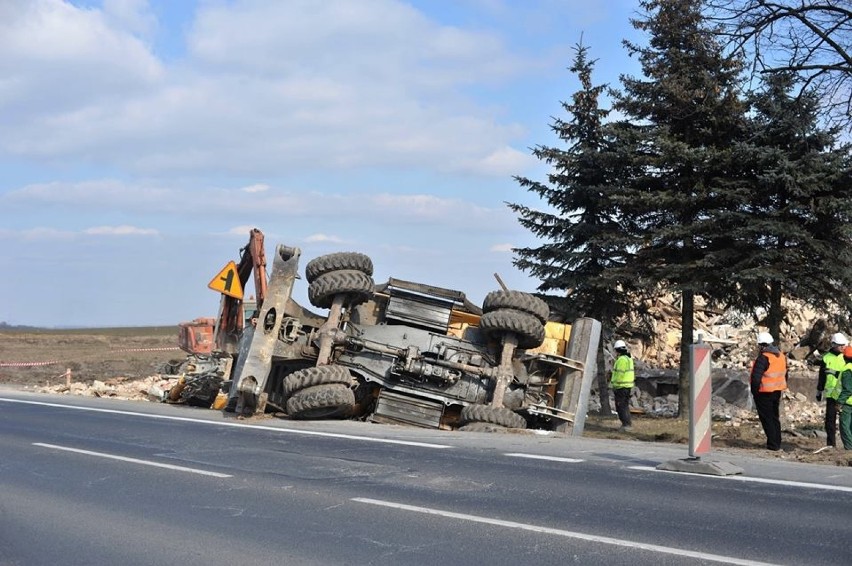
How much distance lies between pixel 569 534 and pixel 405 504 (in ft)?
5.87

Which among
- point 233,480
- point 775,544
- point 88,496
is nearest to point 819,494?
point 775,544

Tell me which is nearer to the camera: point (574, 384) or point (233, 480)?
point (233, 480)

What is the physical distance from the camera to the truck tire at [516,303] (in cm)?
1554

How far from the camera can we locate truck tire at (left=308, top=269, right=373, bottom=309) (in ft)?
52.5

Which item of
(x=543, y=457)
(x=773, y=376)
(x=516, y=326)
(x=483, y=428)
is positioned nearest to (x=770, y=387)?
(x=773, y=376)

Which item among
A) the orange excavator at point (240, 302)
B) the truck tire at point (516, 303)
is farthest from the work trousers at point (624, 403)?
the orange excavator at point (240, 302)

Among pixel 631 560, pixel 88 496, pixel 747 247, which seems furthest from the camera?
pixel 747 247

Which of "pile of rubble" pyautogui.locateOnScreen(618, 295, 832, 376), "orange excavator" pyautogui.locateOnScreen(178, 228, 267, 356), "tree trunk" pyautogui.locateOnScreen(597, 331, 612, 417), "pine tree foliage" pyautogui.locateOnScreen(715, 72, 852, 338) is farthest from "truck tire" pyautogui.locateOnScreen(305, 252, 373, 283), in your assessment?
"pile of rubble" pyautogui.locateOnScreen(618, 295, 832, 376)

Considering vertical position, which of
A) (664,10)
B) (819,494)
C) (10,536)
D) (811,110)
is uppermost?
(664,10)

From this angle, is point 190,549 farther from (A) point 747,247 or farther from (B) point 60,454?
(A) point 747,247

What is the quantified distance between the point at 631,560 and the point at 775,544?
43.1 inches

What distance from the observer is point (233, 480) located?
385 inches

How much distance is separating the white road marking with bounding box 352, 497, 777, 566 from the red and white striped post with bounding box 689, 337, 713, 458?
3084 mm

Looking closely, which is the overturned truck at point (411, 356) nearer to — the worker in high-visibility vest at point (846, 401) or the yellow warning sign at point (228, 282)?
the yellow warning sign at point (228, 282)
